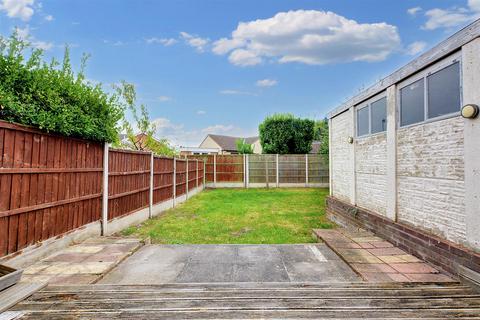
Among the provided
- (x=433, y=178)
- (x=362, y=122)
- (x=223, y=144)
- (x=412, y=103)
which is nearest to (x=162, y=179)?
(x=362, y=122)

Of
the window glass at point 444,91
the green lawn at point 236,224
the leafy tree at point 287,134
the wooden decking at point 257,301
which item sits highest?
the leafy tree at point 287,134

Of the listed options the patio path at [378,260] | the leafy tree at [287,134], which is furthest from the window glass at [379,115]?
the leafy tree at [287,134]

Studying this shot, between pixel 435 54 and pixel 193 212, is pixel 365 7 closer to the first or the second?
pixel 435 54

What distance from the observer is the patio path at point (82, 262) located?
2975 millimetres

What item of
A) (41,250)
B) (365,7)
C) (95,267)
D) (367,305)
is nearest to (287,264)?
(367,305)

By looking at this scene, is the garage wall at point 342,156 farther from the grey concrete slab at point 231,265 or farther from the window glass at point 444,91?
the window glass at point 444,91

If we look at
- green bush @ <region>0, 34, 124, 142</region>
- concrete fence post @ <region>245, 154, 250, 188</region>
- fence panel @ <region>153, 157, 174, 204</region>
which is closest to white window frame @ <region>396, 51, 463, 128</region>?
green bush @ <region>0, 34, 124, 142</region>

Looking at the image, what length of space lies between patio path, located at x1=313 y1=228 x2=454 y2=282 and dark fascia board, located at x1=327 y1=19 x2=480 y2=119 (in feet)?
8.63

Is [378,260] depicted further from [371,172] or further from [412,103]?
[412,103]

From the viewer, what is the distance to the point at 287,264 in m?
3.60

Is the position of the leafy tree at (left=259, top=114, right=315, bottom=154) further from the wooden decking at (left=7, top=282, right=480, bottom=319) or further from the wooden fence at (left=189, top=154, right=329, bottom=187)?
the wooden decking at (left=7, top=282, right=480, bottom=319)

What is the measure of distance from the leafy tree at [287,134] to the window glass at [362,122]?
36.7ft

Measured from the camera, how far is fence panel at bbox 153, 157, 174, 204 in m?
7.78

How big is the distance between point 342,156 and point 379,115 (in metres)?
2.06
